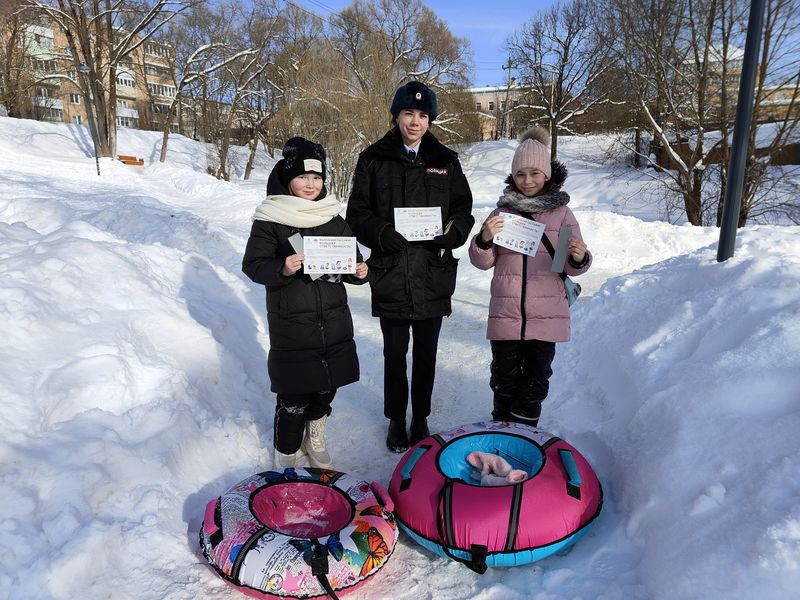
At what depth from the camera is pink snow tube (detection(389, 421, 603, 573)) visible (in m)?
2.39

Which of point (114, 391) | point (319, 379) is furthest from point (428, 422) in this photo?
point (114, 391)

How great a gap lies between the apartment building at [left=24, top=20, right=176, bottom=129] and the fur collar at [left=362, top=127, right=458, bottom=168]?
86.8 ft

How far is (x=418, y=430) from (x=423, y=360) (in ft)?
1.72

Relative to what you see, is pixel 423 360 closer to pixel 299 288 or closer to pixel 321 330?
pixel 321 330

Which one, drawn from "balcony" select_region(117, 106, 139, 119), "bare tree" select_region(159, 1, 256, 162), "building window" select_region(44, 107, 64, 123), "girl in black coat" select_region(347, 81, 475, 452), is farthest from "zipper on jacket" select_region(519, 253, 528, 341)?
"balcony" select_region(117, 106, 139, 119)

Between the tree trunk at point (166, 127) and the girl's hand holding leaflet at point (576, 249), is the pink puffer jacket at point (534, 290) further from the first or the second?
the tree trunk at point (166, 127)

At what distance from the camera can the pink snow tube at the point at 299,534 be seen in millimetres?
2227

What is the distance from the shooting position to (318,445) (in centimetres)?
344

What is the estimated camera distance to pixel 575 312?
5.75 metres

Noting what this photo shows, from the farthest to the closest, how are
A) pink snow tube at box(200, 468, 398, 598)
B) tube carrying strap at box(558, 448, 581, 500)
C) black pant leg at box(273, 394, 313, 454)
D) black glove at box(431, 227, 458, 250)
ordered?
black glove at box(431, 227, 458, 250) → black pant leg at box(273, 394, 313, 454) → tube carrying strap at box(558, 448, 581, 500) → pink snow tube at box(200, 468, 398, 598)

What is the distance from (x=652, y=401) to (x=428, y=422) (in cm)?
168

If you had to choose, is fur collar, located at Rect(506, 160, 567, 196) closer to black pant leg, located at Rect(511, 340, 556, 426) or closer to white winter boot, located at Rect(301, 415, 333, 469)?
black pant leg, located at Rect(511, 340, 556, 426)

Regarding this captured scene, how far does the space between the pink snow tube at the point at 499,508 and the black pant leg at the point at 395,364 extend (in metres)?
0.80

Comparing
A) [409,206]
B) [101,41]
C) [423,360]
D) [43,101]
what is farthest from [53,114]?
[423,360]
